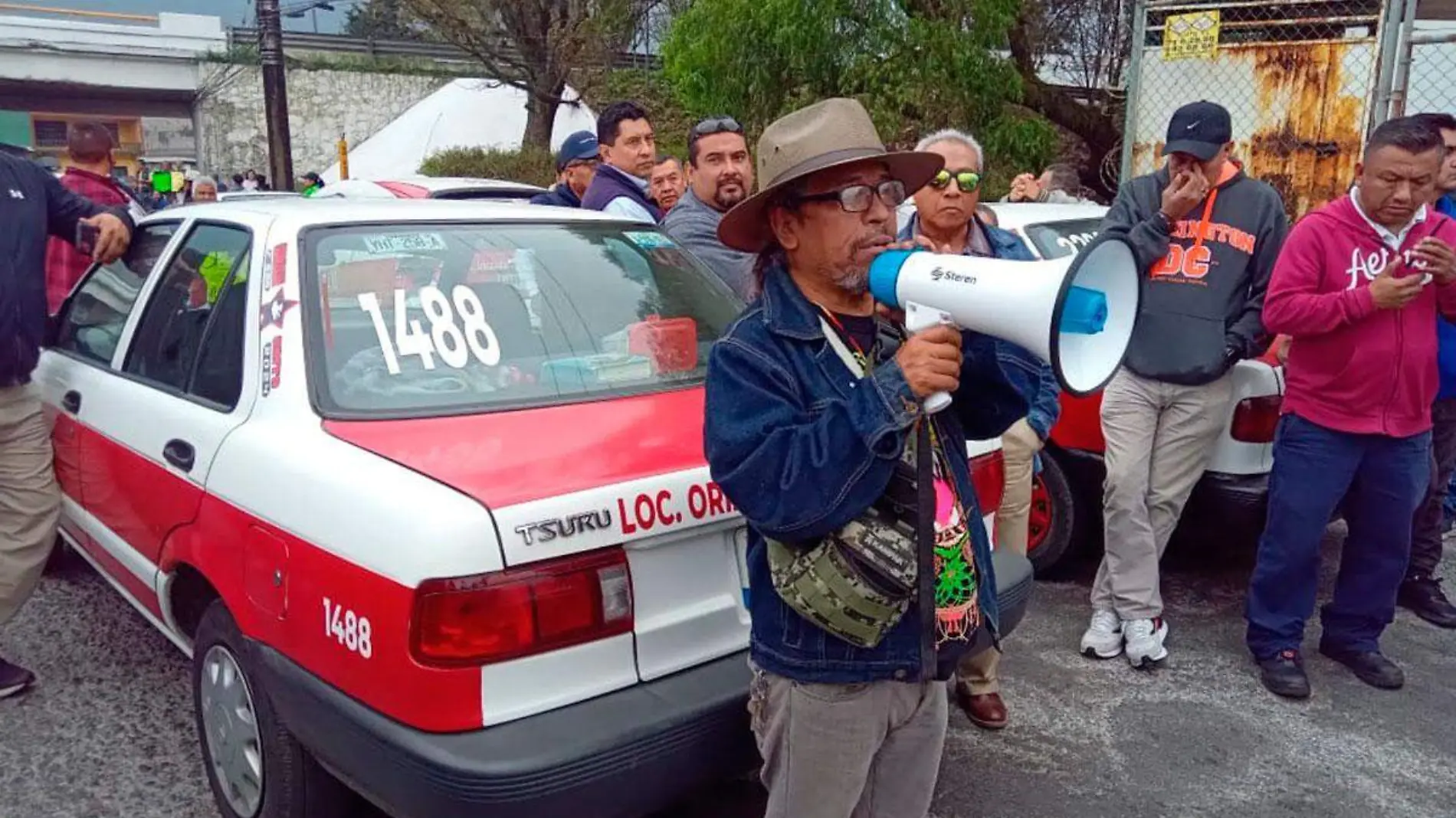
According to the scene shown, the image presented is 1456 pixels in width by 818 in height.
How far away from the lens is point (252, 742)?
2646 mm

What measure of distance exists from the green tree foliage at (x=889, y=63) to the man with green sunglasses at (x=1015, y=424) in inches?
224

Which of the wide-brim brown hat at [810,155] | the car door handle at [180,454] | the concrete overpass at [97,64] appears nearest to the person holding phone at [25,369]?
the car door handle at [180,454]

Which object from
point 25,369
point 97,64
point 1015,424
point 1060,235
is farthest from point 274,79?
point 97,64

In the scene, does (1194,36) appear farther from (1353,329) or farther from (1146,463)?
(1146,463)

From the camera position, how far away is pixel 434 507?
6.86 feet

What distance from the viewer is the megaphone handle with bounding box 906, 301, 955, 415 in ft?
5.31

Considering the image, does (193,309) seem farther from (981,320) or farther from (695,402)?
(981,320)

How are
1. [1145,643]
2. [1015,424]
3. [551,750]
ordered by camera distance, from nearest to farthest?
[551,750] → [1015,424] → [1145,643]

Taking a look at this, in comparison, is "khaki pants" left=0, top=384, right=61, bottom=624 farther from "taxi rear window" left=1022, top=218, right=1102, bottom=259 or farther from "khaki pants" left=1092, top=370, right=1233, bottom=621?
"taxi rear window" left=1022, top=218, right=1102, bottom=259

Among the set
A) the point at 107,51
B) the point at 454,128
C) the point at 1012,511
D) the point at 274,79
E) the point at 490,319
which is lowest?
the point at 1012,511

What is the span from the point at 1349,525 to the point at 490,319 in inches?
118

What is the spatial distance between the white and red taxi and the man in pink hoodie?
1238 mm

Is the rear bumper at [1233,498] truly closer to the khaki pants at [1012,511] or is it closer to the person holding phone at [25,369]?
the khaki pants at [1012,511]

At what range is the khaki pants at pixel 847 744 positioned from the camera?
6.11 feet
